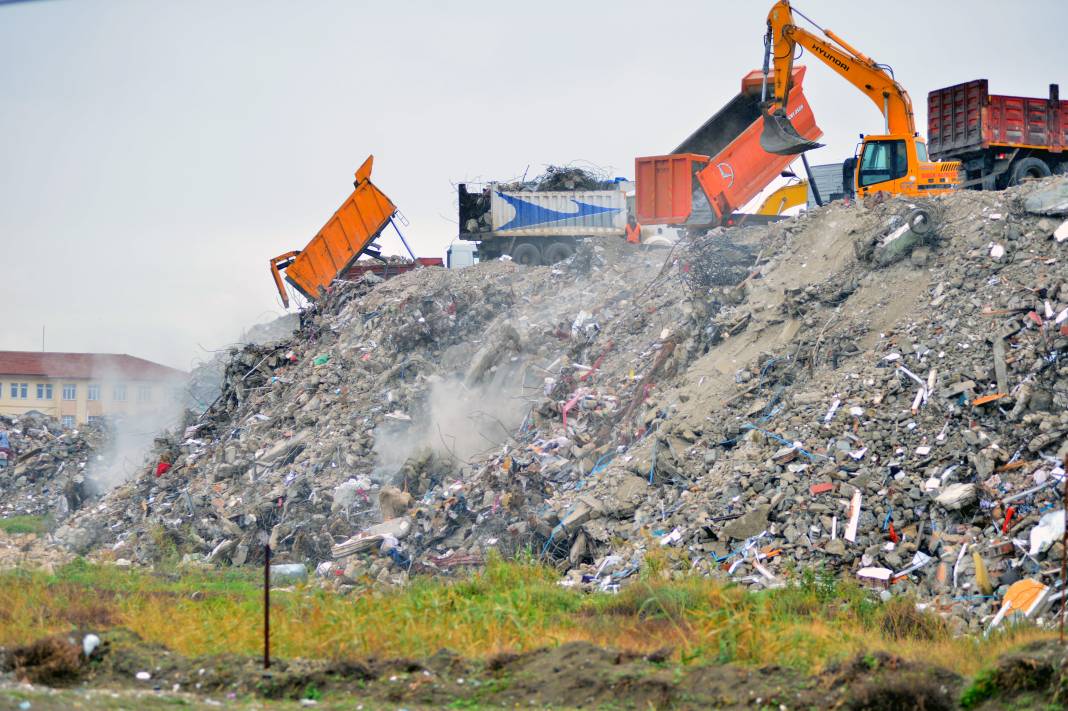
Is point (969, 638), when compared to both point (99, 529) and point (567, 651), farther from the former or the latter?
point (99, 529)

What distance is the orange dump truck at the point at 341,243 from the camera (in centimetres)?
2159

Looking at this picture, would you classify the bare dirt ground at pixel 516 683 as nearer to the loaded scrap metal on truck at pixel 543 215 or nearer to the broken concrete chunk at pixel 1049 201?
the broken concrete chunk at pixel 1049 201

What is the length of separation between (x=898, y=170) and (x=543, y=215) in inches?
328

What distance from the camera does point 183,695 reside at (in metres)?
5.48

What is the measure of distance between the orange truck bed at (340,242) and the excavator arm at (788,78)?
8.23 meters

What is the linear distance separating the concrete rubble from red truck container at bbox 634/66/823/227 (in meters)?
1.00

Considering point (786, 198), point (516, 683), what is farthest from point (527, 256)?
point (516, 683)

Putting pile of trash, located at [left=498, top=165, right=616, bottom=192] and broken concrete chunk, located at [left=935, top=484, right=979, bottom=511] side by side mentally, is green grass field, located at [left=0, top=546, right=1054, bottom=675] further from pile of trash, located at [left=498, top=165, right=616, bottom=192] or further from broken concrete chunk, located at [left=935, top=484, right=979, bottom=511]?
pile of trash, located at [left=498, top=165, right=616, bottom=192]

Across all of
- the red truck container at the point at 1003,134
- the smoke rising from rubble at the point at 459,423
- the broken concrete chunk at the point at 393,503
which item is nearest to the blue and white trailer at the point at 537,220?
the smoke rising from rubble at the point at 459,423

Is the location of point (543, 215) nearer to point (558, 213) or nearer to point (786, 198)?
point (558, 213)

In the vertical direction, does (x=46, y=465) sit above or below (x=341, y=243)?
below

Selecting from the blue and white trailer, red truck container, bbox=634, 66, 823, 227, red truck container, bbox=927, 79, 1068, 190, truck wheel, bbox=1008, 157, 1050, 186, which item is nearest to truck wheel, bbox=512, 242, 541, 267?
the blue and white trailer

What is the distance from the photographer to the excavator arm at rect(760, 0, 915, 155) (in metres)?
16.2

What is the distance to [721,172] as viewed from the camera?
1766cm
